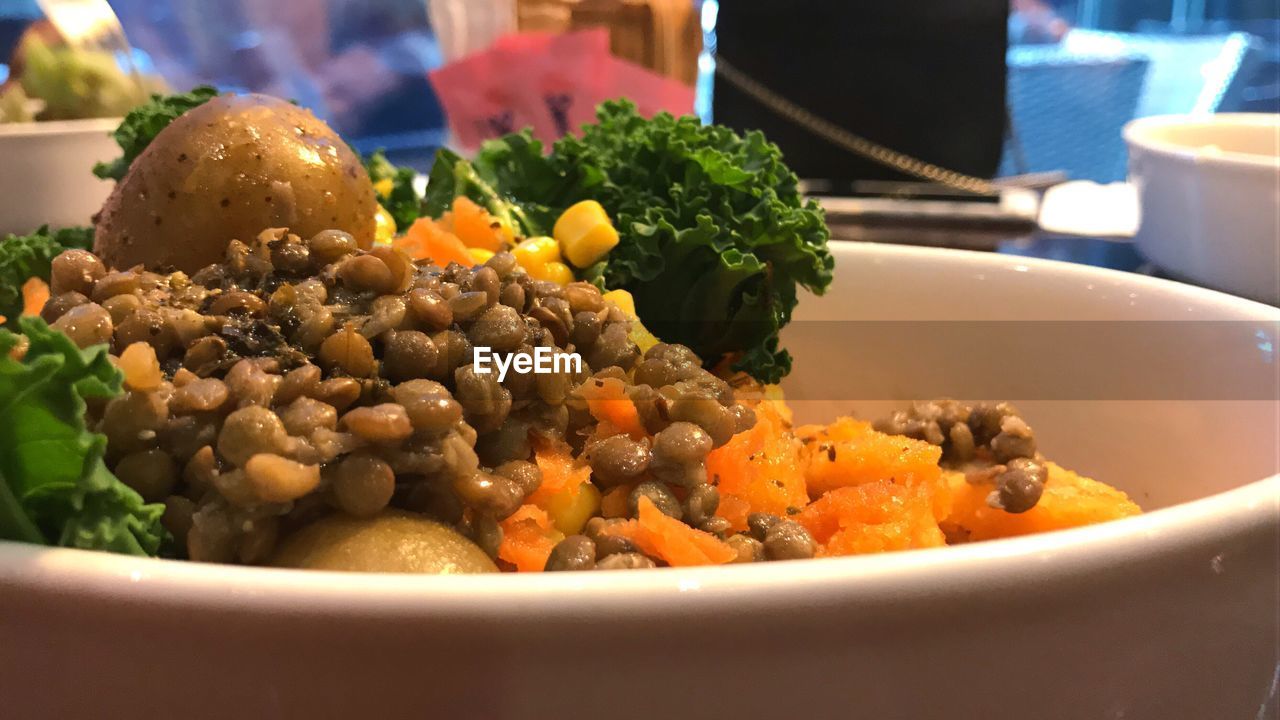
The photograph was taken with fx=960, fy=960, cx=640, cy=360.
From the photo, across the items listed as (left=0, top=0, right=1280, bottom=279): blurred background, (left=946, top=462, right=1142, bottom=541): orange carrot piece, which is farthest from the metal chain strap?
(left=946, top=462, right=1142, bottom=541): orange carrot piece

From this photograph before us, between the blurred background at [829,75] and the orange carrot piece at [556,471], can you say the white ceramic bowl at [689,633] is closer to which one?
the orange carrot piece at [556,471]

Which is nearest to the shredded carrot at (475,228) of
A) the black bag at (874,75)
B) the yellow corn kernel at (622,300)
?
the yellow corn kernel at (622,300)

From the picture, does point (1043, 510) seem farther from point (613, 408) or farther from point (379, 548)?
point (379, 548)

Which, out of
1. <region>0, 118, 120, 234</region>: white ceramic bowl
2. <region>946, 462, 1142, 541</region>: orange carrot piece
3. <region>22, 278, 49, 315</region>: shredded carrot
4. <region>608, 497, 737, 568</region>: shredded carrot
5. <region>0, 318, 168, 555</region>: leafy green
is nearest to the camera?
<region>0, 318, 168, 555</region>: leafy green

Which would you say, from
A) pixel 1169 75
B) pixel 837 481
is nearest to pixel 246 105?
pixel 837 481

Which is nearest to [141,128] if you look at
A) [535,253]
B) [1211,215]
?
[535,253]

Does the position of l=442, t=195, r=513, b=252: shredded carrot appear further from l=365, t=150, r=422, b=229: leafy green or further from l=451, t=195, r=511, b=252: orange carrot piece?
l=365, t=150, r=422, b=229: leafy green

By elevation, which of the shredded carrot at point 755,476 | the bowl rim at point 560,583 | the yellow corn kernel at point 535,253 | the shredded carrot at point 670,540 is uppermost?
the bowl rim at point 560,583

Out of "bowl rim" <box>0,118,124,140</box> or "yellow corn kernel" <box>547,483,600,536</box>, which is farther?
"bowl rim" <box>0,118,124,140</box>
